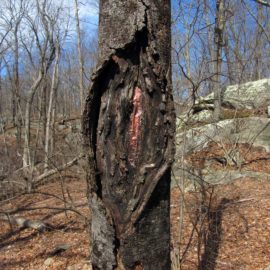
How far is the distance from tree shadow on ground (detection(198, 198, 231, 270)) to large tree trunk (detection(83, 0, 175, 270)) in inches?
85.2

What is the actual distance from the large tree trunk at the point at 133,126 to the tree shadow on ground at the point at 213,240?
2163 millimetres

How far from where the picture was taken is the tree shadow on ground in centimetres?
370

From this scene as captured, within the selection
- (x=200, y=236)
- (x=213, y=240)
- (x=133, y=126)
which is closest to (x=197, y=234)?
(x=213, y=240)

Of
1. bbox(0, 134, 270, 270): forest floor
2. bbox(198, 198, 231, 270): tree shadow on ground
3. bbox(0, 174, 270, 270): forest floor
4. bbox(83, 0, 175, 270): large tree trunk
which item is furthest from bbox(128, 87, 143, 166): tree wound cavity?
bbox(198, 198, 231, 270): tree shadow on ground

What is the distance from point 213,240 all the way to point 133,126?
3.30 m

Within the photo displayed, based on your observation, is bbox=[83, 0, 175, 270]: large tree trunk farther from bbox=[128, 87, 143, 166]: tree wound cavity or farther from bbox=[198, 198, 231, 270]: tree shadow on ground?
bbox=[198, 198, 231, 270]: tree shadow on ground

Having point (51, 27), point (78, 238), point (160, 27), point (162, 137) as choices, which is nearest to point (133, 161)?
point (162, 137)

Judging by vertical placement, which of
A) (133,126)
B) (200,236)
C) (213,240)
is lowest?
(213,240)

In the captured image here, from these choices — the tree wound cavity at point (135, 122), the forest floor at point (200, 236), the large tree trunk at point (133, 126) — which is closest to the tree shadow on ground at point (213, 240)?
the forest floor at point (200, 236)

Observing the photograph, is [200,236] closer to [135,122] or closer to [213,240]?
[213,240]

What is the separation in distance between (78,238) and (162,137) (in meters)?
3.80

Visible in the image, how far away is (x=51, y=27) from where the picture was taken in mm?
15758

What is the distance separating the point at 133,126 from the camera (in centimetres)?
158

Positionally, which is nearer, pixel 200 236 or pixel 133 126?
pixel 133 126
